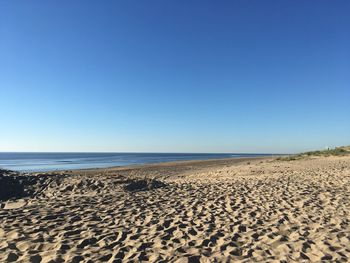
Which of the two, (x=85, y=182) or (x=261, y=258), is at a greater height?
(x=85, y=182)

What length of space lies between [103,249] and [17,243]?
175 cm

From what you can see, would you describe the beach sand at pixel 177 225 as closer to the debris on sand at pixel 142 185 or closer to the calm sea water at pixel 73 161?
the debris on sand at pixel 142 185

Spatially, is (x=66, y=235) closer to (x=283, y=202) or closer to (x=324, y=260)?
(x=324, y=260)

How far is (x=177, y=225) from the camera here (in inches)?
275

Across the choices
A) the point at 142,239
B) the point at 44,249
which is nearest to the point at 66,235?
the point at 44,249

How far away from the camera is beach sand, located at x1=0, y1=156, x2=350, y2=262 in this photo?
5336 mm

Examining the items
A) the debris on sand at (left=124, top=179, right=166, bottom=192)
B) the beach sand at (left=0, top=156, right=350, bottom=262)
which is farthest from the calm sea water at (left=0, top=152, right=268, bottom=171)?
the beach sand at (left=0, top=156, right=350, bottom=262)

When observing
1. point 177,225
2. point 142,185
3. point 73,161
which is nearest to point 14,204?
point 142,185

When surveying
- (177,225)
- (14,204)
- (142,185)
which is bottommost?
(177,225)

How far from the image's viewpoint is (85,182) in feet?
41.2

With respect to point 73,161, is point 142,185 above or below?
below

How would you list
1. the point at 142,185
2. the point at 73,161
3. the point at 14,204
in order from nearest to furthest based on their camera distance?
the point at 14,204
the point at 142,185
the point at 73,161

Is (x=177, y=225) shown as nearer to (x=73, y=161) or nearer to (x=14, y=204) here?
(x=14, y=204)

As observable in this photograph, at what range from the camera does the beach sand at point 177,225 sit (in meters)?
5.34
